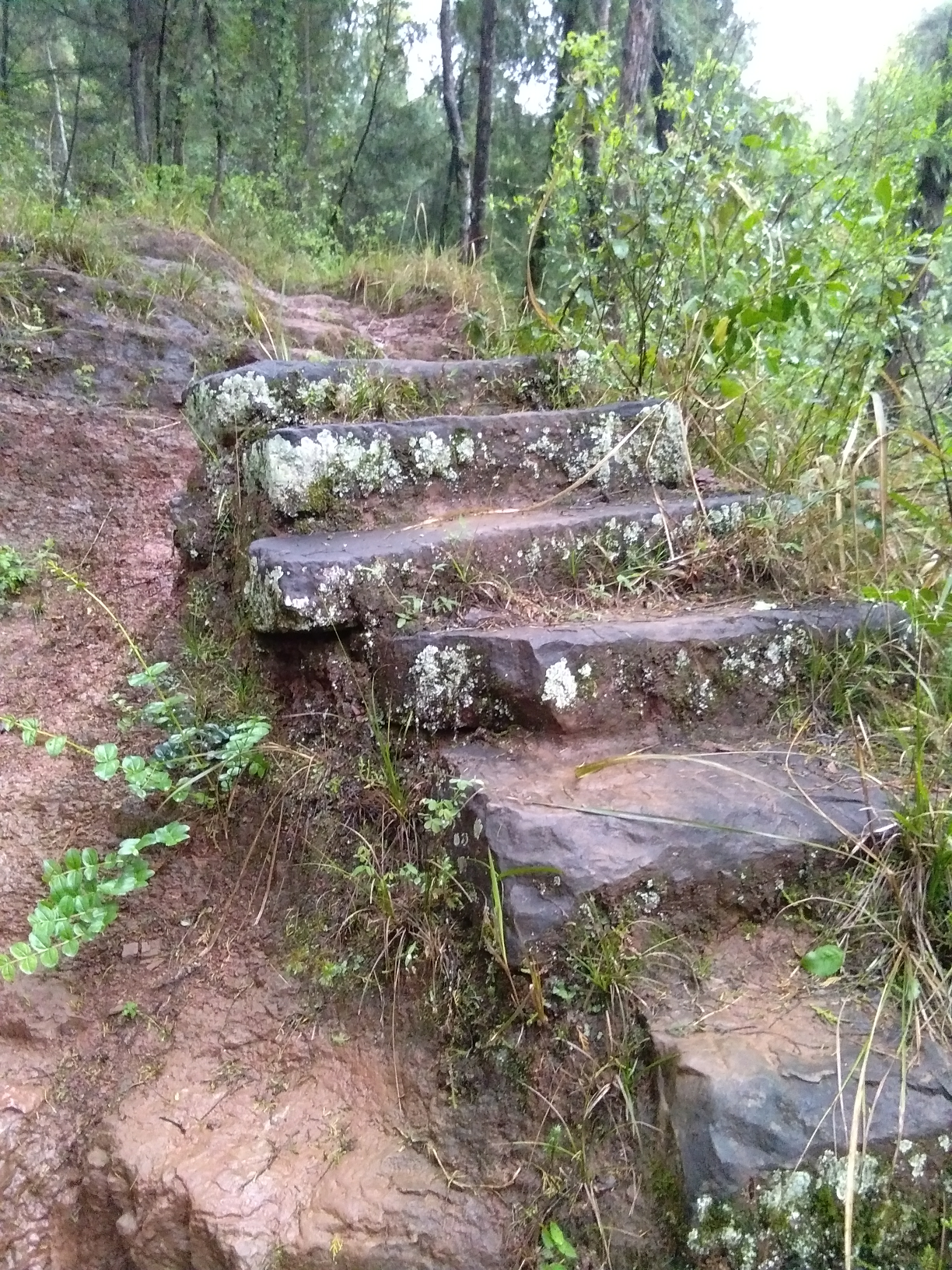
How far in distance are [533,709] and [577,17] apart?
10.8 m

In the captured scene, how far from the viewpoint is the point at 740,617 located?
204 cm

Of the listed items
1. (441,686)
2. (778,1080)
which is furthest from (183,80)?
(778,1080)

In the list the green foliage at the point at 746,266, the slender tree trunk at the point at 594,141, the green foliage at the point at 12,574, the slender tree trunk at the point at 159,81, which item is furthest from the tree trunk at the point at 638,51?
the green foliage at the point at 12,574

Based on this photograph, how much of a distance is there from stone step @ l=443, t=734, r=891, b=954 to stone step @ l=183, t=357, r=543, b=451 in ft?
4.58

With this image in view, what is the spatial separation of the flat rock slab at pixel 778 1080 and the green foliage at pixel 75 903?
1.15 meters

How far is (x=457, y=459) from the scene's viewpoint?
248 cm

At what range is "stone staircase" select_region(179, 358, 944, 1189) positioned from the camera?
5.10 feet

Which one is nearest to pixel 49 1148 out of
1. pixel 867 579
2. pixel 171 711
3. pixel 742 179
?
pixel 171 711

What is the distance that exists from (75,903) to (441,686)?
0.93 m

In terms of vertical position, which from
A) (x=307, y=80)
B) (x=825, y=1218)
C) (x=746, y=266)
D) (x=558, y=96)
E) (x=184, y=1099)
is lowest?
(x=184, y=1099)

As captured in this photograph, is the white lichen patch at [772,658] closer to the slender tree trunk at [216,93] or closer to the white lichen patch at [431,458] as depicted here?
the white lichen patch at [431,458]

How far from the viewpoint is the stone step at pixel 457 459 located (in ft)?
7.49

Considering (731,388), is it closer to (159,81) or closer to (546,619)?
(546,619)

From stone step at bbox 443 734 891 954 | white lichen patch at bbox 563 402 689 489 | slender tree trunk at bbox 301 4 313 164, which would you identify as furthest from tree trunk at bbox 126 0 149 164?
stone step at bbox 443 734 891 954
